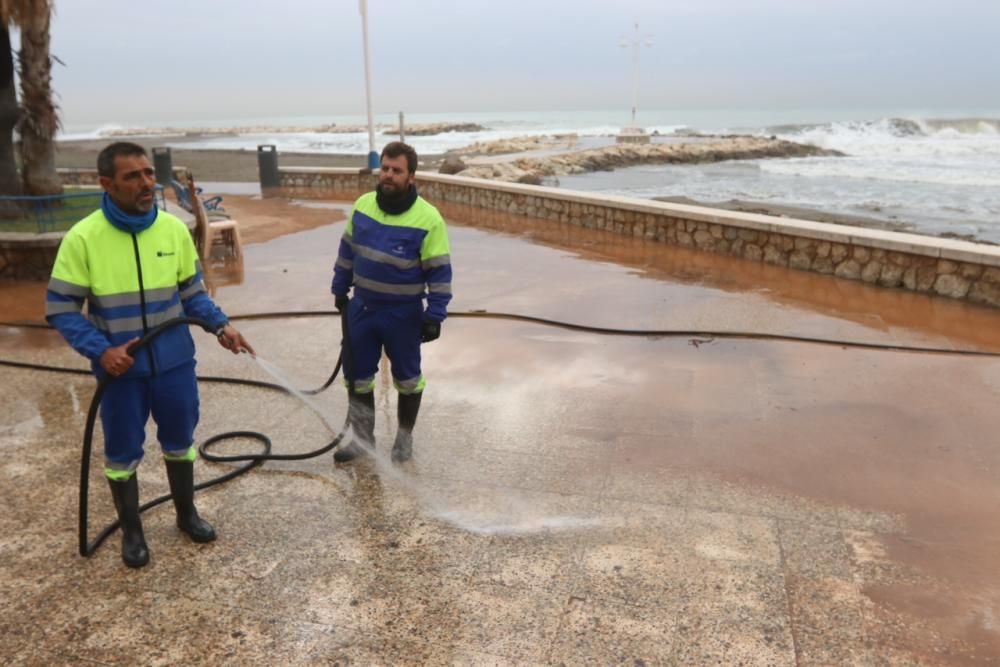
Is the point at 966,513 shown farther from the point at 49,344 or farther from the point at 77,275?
the point at 49,344

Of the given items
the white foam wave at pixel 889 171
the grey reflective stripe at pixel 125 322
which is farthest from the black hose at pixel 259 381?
the white foam wave at pixel 889 171

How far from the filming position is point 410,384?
3.89 metres

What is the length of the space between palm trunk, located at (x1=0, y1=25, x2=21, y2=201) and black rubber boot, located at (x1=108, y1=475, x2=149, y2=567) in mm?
9273

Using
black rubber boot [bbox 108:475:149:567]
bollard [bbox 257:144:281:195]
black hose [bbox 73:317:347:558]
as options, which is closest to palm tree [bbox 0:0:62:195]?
black hose [bbox 73:317:347:558]

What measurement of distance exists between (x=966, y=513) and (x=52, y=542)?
14.1 feet

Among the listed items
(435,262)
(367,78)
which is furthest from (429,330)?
(367,78)

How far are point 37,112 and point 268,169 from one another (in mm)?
8377

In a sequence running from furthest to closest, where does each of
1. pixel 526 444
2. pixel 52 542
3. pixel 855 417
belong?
pixel 855 417 → pixel 526 444 → pixel 52 542

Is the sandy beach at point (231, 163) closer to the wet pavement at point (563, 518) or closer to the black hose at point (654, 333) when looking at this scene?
the black hose at point (654, 333)

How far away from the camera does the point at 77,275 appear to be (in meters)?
2.67

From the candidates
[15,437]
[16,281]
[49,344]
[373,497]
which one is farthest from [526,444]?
[16,281]

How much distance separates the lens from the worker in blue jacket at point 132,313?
2660 mm

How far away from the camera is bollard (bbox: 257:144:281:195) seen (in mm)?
18109

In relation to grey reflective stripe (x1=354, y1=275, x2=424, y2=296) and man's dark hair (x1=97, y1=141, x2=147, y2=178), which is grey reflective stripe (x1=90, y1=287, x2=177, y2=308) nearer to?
man's dark hair (x1=97, y1=141, x2=147, y2=178)
